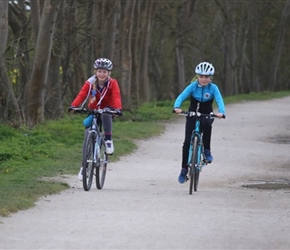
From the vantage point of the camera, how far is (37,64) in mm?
23547

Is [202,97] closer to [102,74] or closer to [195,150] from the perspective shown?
[195,150]

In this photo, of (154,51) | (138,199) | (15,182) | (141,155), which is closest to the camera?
(138,199)

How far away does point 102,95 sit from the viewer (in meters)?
13.5

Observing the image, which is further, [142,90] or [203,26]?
[203,26]

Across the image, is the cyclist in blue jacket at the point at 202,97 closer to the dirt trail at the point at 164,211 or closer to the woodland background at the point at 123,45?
the dirt trail at the point at 164,211

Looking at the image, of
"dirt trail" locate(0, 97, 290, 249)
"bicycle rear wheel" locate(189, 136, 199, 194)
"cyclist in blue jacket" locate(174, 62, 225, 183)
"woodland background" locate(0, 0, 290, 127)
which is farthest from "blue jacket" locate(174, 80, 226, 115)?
"woodland background" locate(0, 0, 290, 127)

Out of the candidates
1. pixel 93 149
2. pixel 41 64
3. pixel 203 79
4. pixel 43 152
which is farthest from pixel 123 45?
pixel 93 149

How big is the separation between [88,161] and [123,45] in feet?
64.4

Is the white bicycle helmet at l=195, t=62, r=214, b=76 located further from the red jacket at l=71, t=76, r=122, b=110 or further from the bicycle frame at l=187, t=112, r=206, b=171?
the red jacket at l=71, t=76, r=122, b=110

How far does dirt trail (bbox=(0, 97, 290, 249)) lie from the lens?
9125mm

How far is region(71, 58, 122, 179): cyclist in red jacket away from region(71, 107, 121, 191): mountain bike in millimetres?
127

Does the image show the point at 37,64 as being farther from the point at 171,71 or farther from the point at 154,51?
the point at 154,51

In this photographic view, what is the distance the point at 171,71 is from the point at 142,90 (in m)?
4.87

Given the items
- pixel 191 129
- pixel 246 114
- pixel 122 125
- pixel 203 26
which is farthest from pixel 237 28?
pixel 191 129
